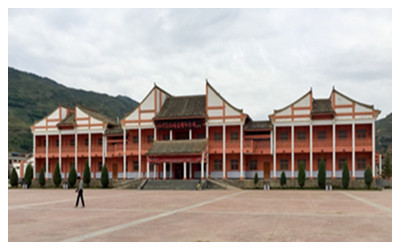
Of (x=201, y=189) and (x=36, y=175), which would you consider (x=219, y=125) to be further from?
(x=36, y=175)

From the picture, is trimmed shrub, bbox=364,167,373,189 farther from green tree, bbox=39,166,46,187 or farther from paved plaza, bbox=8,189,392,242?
green tree, bbox=39,166,46,187

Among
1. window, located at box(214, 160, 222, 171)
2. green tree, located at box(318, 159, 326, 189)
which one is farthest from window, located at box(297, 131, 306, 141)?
window, located at box(214, 160, 222, 171)

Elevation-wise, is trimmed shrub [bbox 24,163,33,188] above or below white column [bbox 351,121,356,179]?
below

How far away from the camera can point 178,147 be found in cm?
4053

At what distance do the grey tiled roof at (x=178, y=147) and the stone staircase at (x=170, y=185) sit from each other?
8.97 ft

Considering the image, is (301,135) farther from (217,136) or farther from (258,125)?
(217,136)

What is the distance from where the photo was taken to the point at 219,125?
41.6 m

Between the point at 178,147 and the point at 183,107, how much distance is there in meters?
5.19

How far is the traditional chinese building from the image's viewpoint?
39.3 m

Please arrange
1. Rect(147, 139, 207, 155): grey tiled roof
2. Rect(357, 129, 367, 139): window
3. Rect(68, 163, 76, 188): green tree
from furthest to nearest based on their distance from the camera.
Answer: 1. Rect(68, 163, 76, 188): green tree
2. Rect(147, 139, 207, 155): grey tiled roof
3. Rect(357, 129, 367, 139): window

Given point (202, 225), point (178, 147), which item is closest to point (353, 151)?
point (178, 147)

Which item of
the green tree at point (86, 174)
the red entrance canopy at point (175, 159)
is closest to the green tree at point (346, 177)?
the red entrance canopy at point (175, 159)

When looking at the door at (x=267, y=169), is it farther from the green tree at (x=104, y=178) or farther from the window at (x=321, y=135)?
the green tree at (x=104, y=178)

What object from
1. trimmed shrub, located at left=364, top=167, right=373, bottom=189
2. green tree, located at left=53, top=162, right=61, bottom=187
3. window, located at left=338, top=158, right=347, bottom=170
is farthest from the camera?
green tree, located at left=53, top=162, right=61, bottom=187
